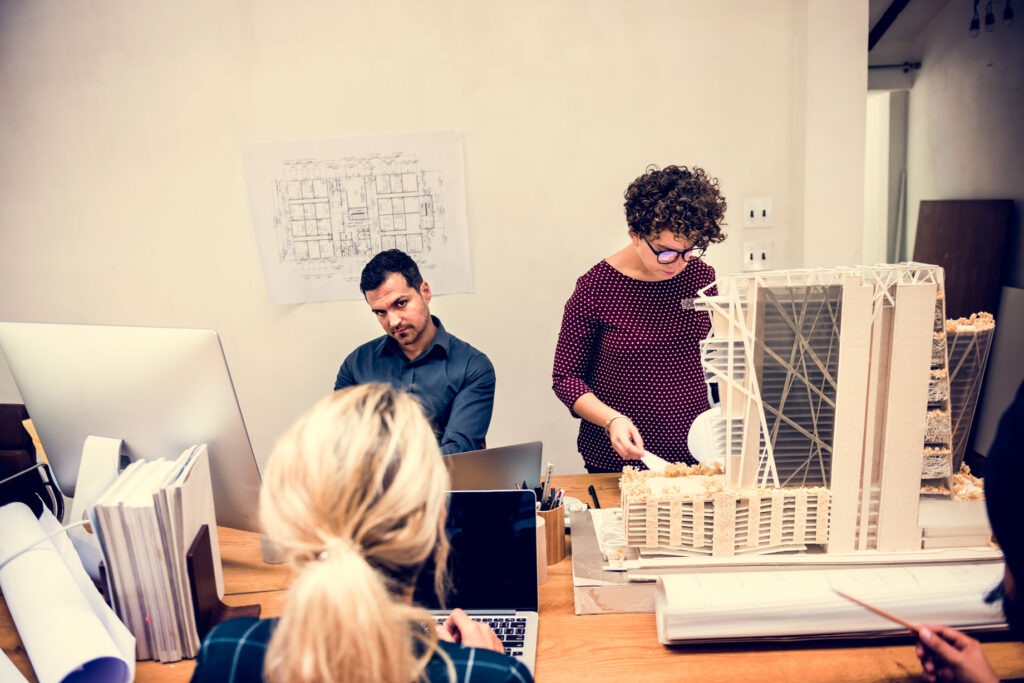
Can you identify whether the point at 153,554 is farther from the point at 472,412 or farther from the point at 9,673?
the point at 472,412

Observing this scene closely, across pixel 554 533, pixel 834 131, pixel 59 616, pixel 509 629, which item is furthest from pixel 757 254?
pixel 59 616

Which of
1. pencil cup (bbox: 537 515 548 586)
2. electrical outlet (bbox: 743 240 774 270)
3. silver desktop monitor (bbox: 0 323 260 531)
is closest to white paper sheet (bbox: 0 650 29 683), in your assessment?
silver desktop monitor (bbox: 0 323 260 531)

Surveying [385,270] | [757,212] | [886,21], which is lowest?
[385,270]

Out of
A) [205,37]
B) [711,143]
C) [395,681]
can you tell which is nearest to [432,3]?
[205,37]

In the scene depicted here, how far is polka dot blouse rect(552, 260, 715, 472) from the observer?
2.01m

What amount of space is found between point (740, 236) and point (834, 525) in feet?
5.75

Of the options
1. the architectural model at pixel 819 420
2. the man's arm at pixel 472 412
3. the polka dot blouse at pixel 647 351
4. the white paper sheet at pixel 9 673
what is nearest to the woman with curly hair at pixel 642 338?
the polka dot blouse at pixel 647 351

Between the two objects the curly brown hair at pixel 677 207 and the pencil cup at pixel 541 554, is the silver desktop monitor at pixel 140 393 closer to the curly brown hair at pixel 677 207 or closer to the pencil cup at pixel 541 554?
the pencil cup at pixel 541 554

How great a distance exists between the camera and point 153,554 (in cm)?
119

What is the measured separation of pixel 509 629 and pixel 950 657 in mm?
678

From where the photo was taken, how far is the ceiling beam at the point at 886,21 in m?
3.89

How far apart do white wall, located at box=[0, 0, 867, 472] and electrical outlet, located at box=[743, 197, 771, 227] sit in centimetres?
3

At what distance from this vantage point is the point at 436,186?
2.77 metres

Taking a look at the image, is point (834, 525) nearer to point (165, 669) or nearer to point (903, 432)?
point (903, 432)
